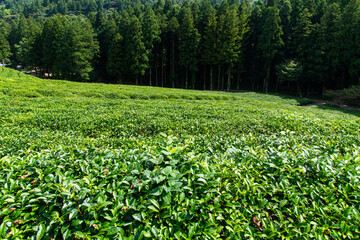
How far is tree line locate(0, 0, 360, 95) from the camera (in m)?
27.0

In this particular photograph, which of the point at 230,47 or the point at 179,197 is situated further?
the point at 230,47

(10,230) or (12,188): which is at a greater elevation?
(12,188)

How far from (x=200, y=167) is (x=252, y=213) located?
0.63 m

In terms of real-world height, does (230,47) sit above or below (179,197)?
above

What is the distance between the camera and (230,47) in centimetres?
3250

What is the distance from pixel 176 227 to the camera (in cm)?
157

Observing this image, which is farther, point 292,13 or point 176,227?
point 292,13

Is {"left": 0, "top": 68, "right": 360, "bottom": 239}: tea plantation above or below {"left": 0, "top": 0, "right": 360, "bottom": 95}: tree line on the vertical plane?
below

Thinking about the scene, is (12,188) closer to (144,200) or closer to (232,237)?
(144,200)

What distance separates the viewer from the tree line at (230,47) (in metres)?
27.0

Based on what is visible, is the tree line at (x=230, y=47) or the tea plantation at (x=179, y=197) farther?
the tree line at (x=230, y=47)

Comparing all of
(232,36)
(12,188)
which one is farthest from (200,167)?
(232,36)

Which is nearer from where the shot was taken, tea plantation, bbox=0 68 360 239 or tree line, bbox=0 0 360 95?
tea plantation, bbox=0 68 360 239

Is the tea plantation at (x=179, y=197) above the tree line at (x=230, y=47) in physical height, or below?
below
